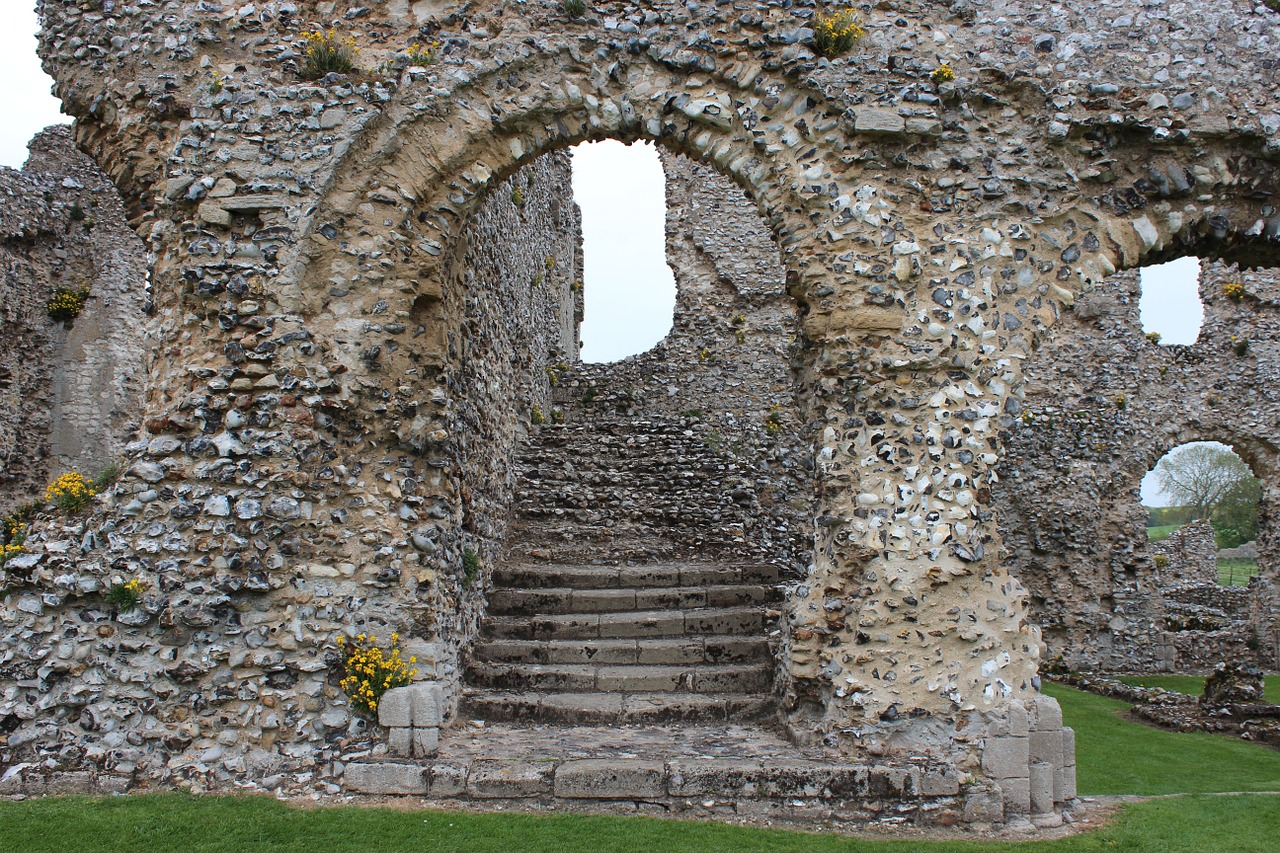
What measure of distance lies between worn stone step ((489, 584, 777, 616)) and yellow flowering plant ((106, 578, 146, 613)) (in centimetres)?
312

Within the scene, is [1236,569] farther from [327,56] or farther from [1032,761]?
[327,56]

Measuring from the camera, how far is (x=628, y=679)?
273 inches

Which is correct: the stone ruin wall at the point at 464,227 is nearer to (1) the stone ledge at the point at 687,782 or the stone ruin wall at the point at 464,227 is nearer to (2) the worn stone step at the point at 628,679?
(1) the stone ledge at the point at 687,782

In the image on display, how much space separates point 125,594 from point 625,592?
164 inches

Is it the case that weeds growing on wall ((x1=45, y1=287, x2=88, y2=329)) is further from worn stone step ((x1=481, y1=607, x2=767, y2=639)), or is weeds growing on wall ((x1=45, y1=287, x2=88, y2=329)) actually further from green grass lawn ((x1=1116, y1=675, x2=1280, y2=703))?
green grass lawn ((x1=1116, y1=675, x2=1280, y2=703))

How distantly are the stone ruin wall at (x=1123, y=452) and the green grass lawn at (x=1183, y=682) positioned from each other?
0.36 meters

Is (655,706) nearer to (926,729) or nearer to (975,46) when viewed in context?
(926,729)

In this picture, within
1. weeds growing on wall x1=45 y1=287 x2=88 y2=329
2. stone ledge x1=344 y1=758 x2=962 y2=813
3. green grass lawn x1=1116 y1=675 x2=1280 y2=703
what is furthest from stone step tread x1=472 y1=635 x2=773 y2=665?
weeds growing on wall x1=45 y1=287 x2=88 y2=329

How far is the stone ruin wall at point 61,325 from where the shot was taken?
39.7 feet

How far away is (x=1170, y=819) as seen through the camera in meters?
5.54

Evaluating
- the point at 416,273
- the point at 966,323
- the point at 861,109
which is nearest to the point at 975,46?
the point at 861,109

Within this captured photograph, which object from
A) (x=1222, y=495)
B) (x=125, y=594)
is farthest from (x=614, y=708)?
(x=1222, y=495)

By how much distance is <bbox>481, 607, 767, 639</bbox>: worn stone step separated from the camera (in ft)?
24.8

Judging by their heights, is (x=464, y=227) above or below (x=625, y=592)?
above
